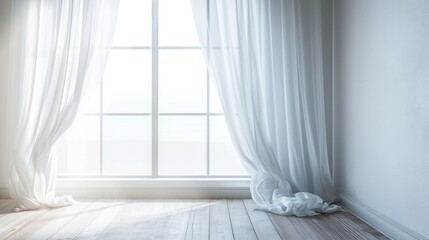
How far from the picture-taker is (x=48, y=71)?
3.95 m

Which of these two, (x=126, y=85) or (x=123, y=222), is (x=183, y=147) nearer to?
(x=126, y=85)

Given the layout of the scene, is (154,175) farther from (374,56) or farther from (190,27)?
(374,56)

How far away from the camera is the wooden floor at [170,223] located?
3039mm

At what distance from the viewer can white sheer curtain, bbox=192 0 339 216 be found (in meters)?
3.98

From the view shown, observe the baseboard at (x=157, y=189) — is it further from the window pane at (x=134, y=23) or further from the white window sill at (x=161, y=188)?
the window pane at (x=134, y=23)

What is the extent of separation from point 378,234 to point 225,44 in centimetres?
200

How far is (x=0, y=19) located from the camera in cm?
420

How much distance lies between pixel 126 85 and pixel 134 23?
23.7 inches

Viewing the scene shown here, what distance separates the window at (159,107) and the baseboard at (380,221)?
105 centimetres

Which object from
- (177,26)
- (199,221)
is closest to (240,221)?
(199,221)

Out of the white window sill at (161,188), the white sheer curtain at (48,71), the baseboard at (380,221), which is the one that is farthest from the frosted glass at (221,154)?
the white sheer curtain at (48,71)

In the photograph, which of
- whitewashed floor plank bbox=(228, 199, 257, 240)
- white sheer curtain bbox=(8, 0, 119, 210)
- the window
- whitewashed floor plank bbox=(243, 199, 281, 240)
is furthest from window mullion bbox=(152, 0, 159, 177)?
whitewashed floor plank bbox=(243, 199, 281, 240)

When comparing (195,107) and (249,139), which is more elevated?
(195,107)

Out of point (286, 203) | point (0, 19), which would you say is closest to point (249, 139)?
point (286, 203)
